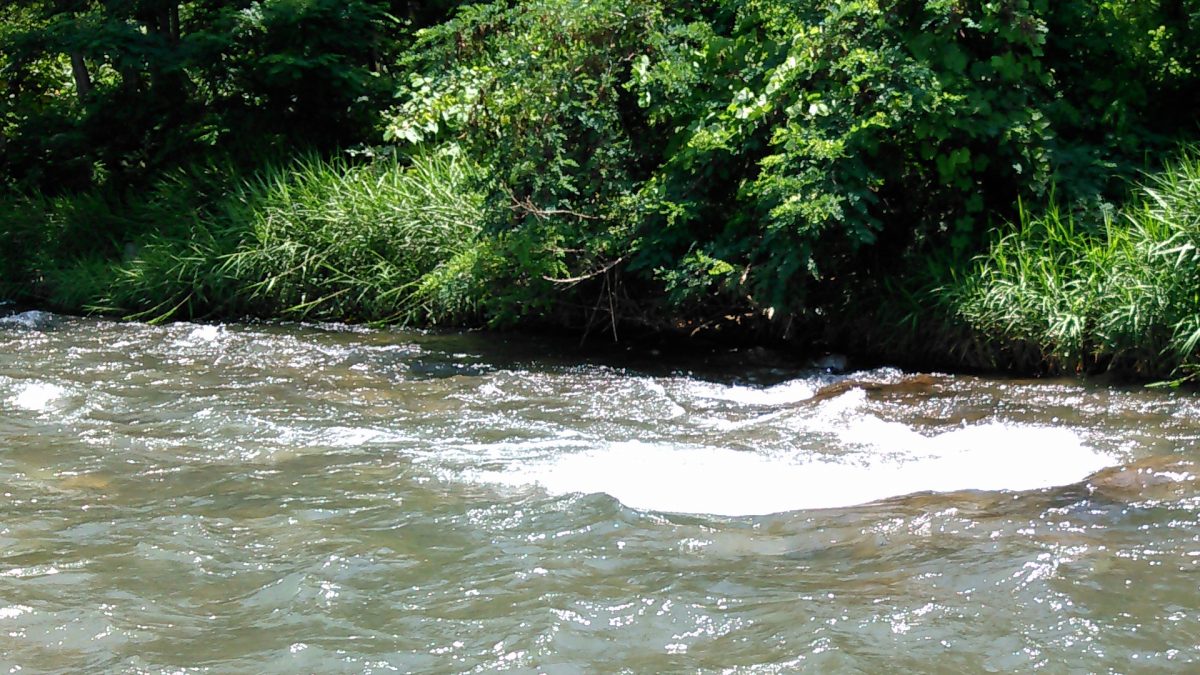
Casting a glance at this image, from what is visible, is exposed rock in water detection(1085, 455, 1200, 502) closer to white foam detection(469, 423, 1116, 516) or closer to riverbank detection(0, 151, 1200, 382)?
white foam detection(469, 423, 1116, 516)

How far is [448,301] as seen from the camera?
10.9 metres

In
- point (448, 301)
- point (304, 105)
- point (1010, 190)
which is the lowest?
point (448, 301)

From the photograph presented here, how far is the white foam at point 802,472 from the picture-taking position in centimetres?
579

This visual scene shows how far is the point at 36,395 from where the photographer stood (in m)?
8.28

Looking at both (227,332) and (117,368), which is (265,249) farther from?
(117,368)

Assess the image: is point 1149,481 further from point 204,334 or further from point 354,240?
point 204,334

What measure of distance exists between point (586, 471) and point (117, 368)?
4667 mm

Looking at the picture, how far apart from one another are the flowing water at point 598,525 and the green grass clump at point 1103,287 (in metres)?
0.37

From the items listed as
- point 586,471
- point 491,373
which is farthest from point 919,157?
point 586,471

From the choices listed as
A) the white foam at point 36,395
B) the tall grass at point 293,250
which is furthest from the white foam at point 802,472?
the tall grass at point 293,250

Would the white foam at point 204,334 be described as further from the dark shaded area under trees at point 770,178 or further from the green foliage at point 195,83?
the green foliage at point 195,83

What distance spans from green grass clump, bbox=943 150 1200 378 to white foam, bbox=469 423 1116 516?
134cm

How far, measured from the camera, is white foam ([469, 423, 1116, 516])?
19.0 feet

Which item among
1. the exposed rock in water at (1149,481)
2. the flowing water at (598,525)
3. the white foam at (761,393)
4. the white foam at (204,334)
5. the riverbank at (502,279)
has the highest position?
the riverbank at (502,279)
